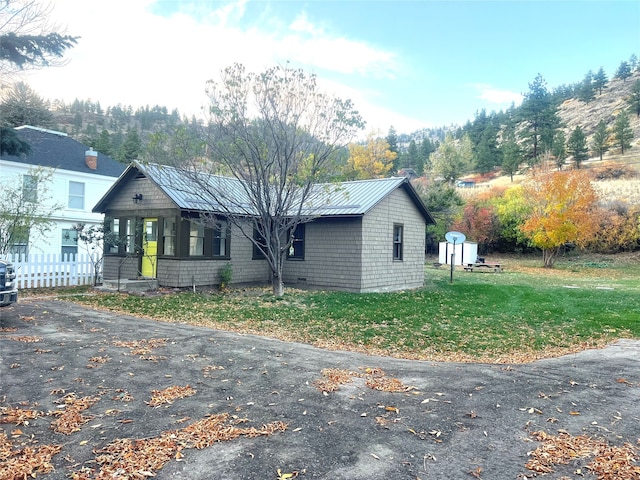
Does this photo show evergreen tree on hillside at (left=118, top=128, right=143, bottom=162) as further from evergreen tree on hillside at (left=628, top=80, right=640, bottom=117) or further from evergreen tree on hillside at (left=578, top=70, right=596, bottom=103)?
evergreen tree on hillside at (left=578, top=70, right=596, bottom=103)

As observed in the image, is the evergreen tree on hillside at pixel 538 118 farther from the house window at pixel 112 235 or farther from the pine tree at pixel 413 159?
the house window at pixel 112 235

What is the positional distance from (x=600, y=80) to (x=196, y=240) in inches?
4075

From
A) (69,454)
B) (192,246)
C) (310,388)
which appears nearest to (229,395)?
(310,388)

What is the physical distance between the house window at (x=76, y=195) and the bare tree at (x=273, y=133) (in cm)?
1491

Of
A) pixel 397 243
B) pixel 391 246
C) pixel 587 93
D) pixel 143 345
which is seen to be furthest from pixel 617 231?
pixel 587 93

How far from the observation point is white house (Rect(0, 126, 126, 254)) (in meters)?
22.6

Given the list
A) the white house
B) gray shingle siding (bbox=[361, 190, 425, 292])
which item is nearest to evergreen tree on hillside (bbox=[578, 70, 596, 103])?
gray shingle siding (bbox=[361, 190, 425, 292])

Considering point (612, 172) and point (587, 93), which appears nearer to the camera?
point (612, 172)

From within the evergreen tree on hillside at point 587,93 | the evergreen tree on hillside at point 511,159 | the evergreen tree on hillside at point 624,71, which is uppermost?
the evergreen tree on hillside at point 624,71

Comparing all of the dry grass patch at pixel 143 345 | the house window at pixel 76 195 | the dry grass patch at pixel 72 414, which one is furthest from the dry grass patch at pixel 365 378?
the house window at pixel 76 195

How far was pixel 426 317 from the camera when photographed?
10.7 m

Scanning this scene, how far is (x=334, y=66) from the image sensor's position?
550 inches

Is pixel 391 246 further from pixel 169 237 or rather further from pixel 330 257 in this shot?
pixel 169 237

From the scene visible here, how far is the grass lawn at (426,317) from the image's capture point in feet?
26.0
